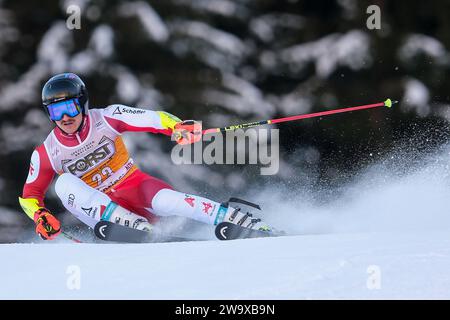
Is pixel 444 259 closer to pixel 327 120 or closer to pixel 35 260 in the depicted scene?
Result: pixel 35 260

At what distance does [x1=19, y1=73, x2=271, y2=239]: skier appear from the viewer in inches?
186

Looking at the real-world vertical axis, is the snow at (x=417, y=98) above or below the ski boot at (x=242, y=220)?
above

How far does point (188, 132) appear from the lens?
187 inches

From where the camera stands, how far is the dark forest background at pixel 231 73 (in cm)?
875

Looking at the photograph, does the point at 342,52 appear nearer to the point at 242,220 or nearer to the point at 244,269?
the point at 242,220

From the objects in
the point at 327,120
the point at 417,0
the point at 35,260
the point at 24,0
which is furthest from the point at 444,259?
the point at 24,0

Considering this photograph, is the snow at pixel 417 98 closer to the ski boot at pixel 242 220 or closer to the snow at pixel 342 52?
the snow at pixel 342 52

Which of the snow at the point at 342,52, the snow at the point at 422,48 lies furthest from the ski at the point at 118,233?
the snow at the point at 422,48

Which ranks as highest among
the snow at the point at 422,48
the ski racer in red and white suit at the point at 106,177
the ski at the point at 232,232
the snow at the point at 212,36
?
the snow at the point at 212,36

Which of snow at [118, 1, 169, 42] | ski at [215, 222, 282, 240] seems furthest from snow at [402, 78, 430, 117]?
ski at [215, 222, 282, 240]

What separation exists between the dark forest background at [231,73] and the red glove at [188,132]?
380 centimetres

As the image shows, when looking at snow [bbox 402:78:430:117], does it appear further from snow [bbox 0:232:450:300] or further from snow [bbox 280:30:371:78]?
snow [bbox 0:232:450:300]

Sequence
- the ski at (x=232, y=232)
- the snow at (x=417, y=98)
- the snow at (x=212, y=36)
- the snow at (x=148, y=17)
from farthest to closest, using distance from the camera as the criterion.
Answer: the snow at (x=212, y=36) < the snow at (x=148, y=17) < the snow at (x=417, y=98) < the ski at (x=232, y=232)

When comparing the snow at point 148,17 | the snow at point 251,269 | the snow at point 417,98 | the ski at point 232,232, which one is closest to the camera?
the snow at point 251,269
